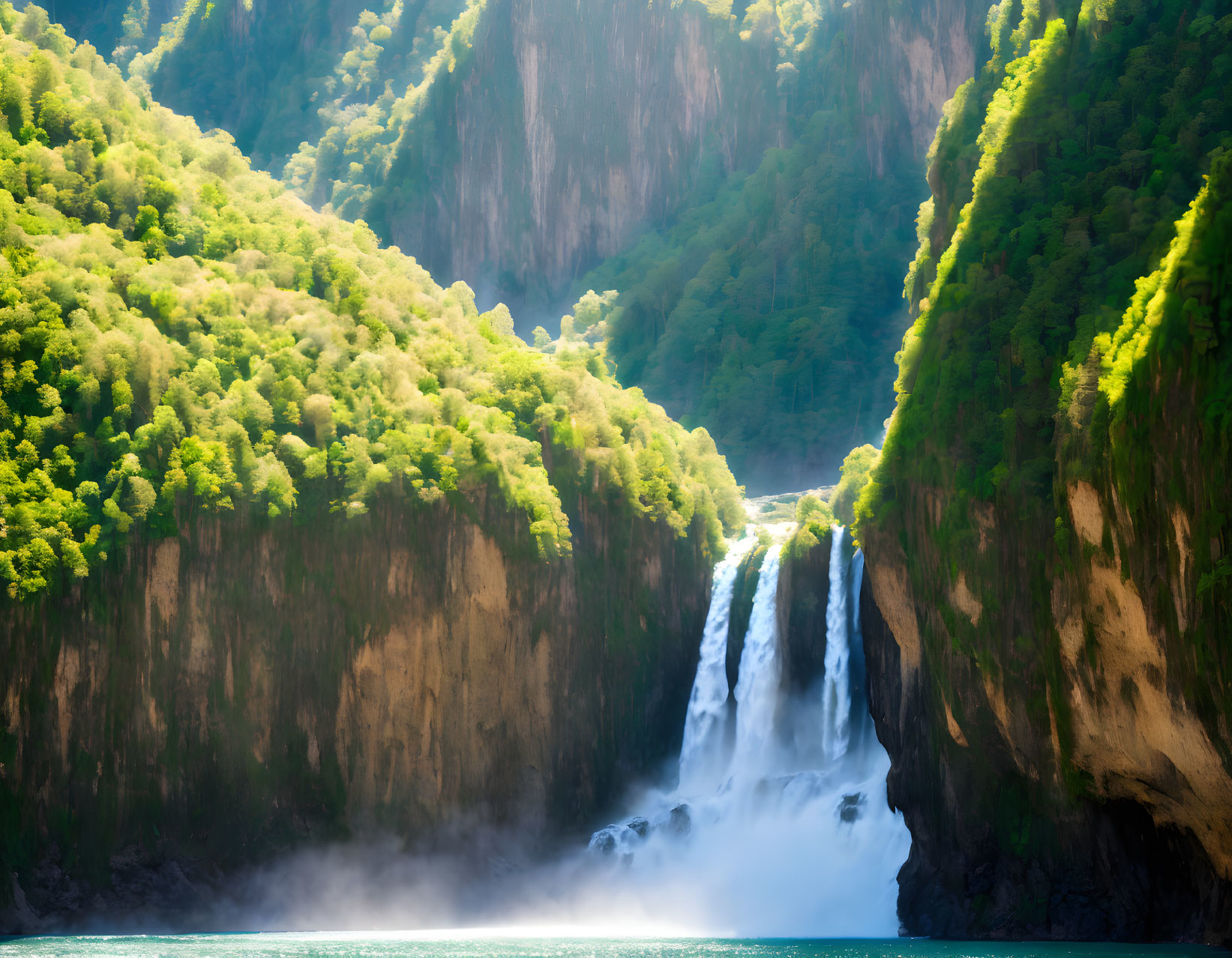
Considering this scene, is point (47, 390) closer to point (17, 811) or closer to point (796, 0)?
point (17, 811)

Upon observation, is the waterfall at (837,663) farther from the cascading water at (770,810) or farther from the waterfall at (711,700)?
the waterfall at (711,700)

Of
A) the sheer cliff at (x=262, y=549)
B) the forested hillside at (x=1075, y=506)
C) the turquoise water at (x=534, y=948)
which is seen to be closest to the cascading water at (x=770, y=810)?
the sheer cliff at (x=262, y=549)

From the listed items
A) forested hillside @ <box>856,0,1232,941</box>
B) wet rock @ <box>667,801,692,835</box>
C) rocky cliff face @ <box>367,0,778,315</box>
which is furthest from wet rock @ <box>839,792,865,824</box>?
rocky cliff face @ <box>367,0,778,315</box>

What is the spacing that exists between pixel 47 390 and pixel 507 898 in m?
20.3

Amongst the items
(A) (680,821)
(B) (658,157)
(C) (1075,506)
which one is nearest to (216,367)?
(A) (680,821)

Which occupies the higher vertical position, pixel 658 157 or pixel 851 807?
pixel 658 157

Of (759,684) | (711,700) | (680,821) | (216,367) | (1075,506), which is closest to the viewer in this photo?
(1075,506)

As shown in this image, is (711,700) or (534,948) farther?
(711,700)

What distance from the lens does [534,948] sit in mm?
32719

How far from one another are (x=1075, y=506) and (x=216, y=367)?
26942mm

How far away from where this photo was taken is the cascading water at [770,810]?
40875mm

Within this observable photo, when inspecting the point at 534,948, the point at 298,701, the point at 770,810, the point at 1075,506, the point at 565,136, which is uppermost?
the point at 565,136

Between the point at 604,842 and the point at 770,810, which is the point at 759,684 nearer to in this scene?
the point at 770,810

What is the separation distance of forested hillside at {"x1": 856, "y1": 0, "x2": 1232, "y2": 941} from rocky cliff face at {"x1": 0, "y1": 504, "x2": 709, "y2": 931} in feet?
39.2
